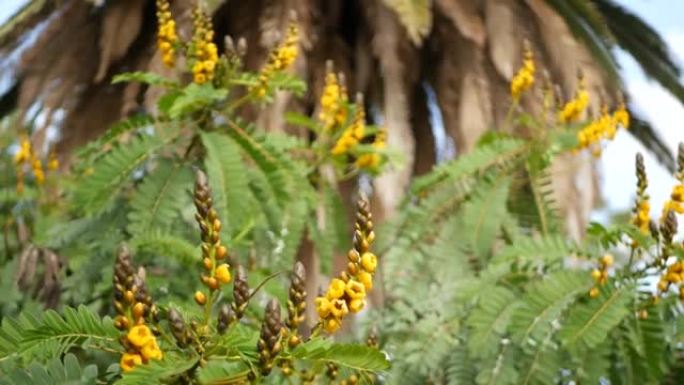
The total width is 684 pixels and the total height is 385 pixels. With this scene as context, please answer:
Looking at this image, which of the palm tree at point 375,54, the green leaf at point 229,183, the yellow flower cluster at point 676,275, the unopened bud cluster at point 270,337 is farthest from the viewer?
the palm tree at point 375,54

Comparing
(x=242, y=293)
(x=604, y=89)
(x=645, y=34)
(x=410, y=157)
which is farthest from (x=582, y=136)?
(x=645, y=34)

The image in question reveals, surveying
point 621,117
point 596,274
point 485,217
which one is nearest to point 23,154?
point 485,217

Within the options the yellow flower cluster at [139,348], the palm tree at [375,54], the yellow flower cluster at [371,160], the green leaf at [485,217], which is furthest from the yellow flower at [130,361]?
the palm tree at [375,54]

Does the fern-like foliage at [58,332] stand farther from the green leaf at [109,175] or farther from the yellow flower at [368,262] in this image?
the green leaf at [109,175]

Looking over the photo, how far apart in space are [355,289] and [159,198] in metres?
1.46

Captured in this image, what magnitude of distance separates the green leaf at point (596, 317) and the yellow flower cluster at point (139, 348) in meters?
1.17

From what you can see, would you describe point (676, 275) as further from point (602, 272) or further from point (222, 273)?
point (222, 273)

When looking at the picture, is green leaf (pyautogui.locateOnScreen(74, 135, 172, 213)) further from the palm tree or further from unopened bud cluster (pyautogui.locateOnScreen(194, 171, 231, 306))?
the palm tree

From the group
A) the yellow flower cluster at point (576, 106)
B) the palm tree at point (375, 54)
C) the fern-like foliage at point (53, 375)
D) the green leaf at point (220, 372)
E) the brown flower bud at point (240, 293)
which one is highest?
the brown flower bud at point (240, 293)

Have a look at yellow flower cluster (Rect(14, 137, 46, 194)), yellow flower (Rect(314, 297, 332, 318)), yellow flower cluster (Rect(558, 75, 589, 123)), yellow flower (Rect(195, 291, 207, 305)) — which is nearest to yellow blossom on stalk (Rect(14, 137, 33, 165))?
yellow flower cluster (Rect(14, 137, 46, 194))

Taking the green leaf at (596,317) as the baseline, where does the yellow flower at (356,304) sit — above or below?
above

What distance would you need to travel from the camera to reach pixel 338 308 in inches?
62.5

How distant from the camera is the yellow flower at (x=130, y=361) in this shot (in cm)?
156

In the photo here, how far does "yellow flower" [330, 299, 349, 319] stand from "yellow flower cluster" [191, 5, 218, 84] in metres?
1.41
